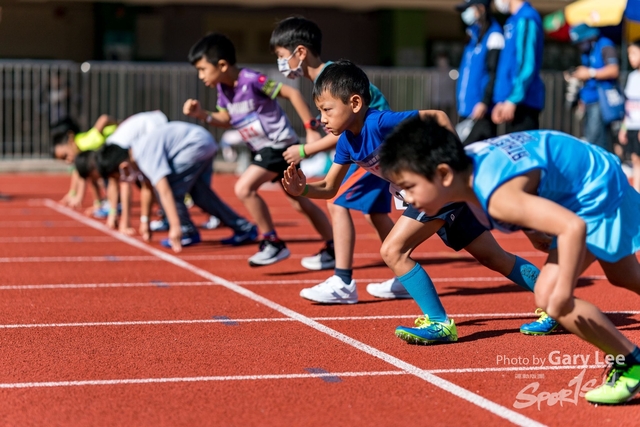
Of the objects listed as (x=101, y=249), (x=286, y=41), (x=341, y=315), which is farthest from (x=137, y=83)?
(x=341, y=315)

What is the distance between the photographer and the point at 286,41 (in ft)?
23.1

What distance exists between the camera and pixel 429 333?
5.21 m

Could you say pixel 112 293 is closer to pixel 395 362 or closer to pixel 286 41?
pixel 286 41

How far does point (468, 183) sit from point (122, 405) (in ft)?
5.50

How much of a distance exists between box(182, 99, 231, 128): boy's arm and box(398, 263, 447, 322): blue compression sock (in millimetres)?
3145

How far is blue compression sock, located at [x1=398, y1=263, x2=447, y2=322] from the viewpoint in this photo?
5316mm

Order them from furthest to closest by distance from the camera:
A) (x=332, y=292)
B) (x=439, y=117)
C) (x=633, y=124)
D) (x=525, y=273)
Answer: (x=633, y=124), (x=332, y=292), (x=525, y=273), (x=439, y=117)

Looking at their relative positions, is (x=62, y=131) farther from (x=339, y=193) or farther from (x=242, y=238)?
(x=339, y=193)

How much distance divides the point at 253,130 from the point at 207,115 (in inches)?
15.7

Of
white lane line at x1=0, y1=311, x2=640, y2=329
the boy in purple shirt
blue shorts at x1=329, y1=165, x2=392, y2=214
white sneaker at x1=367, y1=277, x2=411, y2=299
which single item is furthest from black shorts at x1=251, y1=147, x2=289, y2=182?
white lane line at x1=0, y1=311, x2=640, y2=329

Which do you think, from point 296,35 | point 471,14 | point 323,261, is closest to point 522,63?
point 471,14

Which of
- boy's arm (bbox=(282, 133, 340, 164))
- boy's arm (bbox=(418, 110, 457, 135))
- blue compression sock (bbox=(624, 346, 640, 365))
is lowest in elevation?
blue compression sock (bbox=(624, 346, 640, 365))

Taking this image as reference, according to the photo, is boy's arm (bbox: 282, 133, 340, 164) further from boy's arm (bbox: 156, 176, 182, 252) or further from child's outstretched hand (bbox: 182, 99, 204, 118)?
boy's arm (bbox: 156, 176, 182, 252)

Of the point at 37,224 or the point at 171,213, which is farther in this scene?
the point at 37,224
